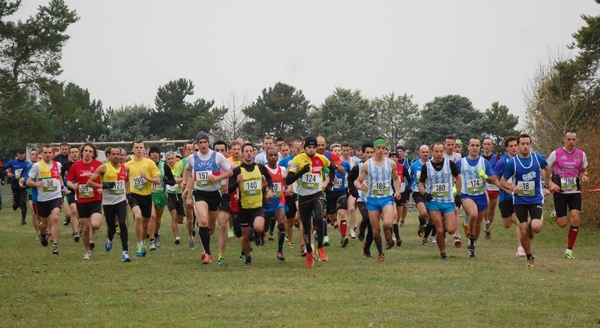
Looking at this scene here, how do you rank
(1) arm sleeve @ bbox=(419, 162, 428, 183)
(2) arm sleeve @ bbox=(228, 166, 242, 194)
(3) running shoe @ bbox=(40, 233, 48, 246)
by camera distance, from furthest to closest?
(3) running shoe @ bbox=(40, 233, 48, 246) < (1) arm sleeve @ bbox=(419, 162, 428, 183) < (2) arm sleeve @ bbox=(228, 166, 242, 194)

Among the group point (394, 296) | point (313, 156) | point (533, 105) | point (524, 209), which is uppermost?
point (533, 105)

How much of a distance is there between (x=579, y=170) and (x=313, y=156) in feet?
17.2

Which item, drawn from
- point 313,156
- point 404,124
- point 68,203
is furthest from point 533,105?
point 313,156

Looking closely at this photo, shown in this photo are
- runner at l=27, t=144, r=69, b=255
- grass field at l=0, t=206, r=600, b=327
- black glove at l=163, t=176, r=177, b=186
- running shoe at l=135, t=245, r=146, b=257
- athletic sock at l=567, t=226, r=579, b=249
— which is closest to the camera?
grass field at l=0, t=206, r=600, b=327

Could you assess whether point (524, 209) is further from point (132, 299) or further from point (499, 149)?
point (499, 149)

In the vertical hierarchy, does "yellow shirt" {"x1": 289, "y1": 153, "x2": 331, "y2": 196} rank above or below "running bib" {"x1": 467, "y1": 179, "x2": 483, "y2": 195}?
above

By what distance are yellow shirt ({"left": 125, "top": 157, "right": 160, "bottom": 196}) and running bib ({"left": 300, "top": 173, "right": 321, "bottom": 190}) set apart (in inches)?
150

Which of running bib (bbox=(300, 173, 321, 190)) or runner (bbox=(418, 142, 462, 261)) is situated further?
runner (bbox=(418, 142, 462, 261))

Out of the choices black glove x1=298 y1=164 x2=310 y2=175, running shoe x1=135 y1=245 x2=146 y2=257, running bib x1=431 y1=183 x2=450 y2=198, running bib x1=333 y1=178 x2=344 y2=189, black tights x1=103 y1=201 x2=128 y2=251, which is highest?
black glove x1=298 y1=164 x2=310 y2=175

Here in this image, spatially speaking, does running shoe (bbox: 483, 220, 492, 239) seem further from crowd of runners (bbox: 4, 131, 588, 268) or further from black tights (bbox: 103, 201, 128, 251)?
black tights (bbox: 103, 201, 128, 251)

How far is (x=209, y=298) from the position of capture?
12.5 m

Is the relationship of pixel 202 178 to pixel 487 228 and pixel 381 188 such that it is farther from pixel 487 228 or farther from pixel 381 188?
pixel 487 228

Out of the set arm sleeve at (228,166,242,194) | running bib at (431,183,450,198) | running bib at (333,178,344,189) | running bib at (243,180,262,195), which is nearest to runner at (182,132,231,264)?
arm sleeve at (228,166,242,194)

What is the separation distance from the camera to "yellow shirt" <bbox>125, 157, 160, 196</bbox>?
1935cm
